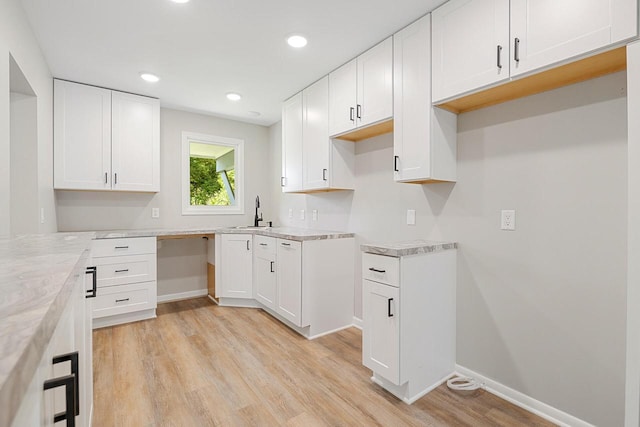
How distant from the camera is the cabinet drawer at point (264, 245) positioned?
3234 mm

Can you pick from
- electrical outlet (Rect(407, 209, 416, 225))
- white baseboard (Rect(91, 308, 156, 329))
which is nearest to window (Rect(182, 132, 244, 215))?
white baseboard (Rect(91, 308, 156, 329))

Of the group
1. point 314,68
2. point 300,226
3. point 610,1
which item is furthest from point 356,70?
point 300,226

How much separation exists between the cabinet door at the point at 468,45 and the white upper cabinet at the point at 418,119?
80 millimetres

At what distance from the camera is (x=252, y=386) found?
6.77ft

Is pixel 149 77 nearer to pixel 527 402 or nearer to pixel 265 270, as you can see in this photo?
pixel 265 270

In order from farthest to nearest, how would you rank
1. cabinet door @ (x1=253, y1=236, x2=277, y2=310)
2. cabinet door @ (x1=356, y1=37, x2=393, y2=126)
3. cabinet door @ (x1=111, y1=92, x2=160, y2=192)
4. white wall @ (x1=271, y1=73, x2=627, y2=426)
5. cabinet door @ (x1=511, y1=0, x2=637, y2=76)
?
cabinet door @ (x1=111, y1=92, x2=160, y2=192) → cabinet door @ (x1=253, y1=236, x2=277, y2=310) → cabinet door @ (x1=356, y1=37, x2=393, y2=126) → white wall @ (x1=271, y1=73, x2=627, y2=426) → cabinet door @ (x1=511, y1=0, x2=637, y2=76)

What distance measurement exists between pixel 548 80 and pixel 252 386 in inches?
98.0

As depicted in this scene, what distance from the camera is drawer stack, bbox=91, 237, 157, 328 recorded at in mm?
3057

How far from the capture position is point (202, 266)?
4238 millimetres

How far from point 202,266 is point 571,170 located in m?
3.98

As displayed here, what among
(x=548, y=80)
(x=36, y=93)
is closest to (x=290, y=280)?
(x=548, y=80)

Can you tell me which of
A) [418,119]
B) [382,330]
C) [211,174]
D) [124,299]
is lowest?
[124,299]

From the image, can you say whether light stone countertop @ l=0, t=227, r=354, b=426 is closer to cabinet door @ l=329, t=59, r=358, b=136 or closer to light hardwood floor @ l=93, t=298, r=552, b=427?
light hardwood floor @ l=93, t=298, r=552, b=427

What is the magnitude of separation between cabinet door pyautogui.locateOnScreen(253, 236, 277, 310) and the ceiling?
1652 millimetres
